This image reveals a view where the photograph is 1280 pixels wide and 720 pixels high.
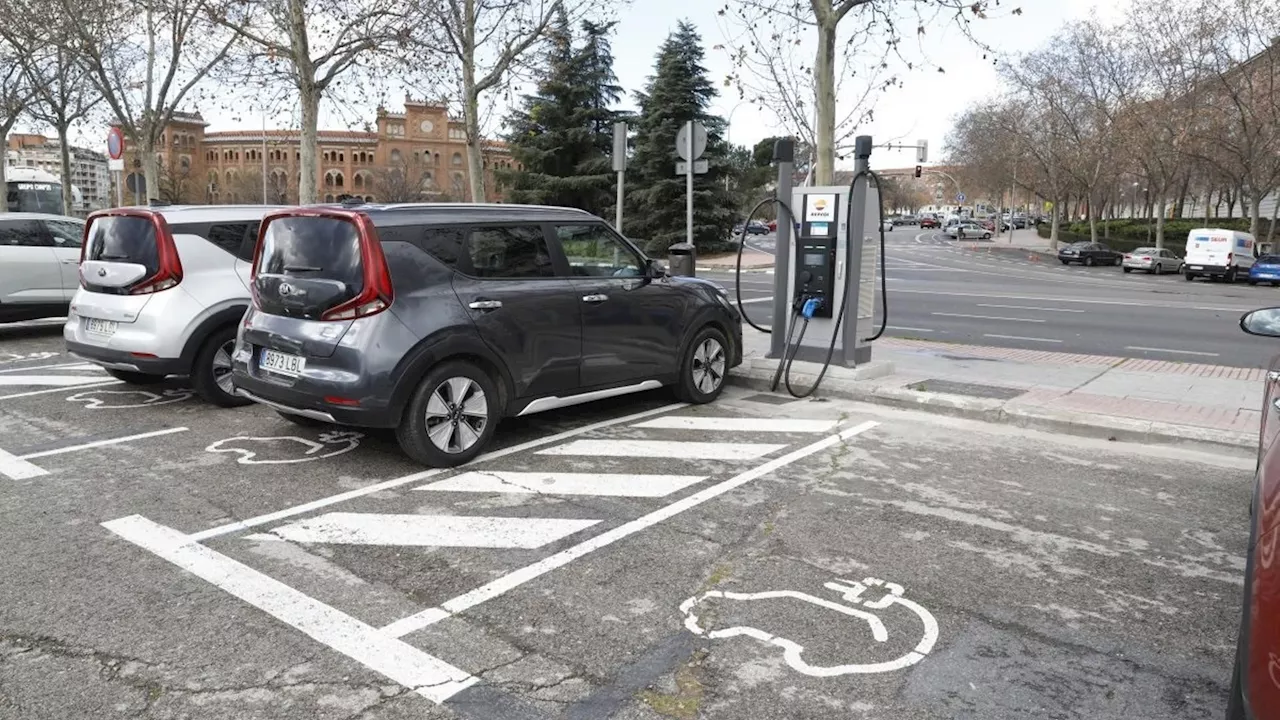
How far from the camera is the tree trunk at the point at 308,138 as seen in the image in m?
17.3

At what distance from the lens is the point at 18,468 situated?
577cm

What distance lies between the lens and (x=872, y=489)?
558cm

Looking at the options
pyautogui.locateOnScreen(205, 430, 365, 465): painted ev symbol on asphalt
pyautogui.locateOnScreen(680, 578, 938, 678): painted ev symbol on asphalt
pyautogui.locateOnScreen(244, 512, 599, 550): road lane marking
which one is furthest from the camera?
pyautogui.locateOnScreen(205, 430, 365, 465): painted ev symbol on asphalt

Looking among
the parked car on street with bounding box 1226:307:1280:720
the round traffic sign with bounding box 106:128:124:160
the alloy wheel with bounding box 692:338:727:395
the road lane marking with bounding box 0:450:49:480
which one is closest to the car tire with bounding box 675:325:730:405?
the alloy wheel with bounding box 692:338:727:395

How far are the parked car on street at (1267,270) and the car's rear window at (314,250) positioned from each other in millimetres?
39052

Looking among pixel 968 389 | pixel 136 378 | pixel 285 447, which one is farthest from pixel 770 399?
pixel 136 378

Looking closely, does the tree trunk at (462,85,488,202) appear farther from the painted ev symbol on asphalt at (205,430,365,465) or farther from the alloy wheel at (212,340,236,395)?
the painted ev symbol on asphalt at (205,430,365,465)

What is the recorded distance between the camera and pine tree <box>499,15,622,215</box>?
1602 inches

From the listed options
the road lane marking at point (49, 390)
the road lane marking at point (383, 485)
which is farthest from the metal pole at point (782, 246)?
the road lane marking at point (49, 390)

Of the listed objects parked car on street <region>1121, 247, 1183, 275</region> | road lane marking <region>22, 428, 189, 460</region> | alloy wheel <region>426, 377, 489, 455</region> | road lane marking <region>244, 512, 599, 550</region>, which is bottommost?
road lane marking <region>244, 512, 599, 550</region>

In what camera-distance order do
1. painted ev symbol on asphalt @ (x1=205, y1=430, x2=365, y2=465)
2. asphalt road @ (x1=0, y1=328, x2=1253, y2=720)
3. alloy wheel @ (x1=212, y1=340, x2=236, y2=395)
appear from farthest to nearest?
→ 1. alloy wheel @ (x1=212, y1=340, x2=236, y2=395)
2. painted ev symbol on asphalt @ (x1=205, y1=430, x2=365, y2=465)
3. asphalt road @ (x1=0, y1=328, x2=1253, y2=720)

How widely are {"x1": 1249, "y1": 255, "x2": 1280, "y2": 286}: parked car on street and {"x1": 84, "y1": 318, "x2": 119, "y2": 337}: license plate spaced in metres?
39.6

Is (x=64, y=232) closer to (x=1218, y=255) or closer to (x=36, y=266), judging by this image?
(x=36, y=266)

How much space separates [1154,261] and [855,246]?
4095cm
